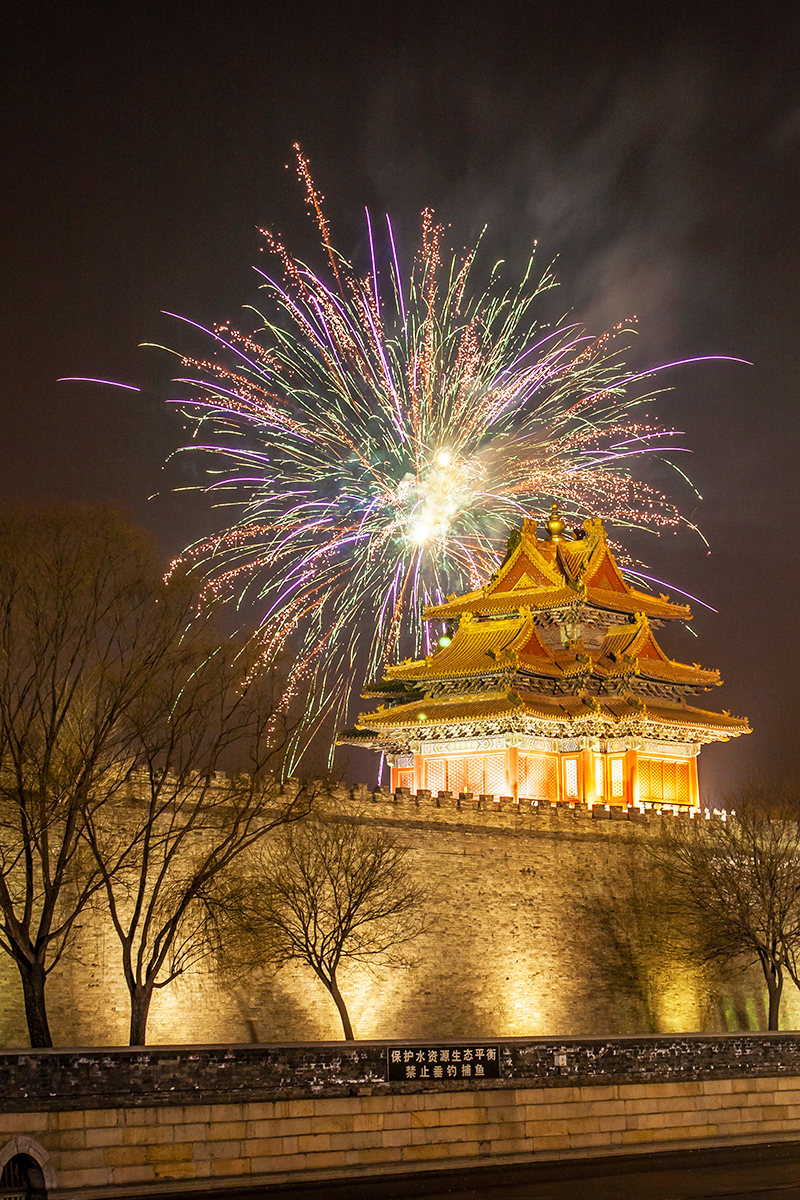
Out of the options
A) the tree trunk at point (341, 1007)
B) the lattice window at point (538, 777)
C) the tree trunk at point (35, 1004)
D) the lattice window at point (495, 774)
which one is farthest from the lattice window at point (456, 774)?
the tree trunk at point (35, 1004)

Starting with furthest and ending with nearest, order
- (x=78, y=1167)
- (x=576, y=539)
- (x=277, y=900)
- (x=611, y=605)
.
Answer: (x=576, y=539) < (x=611, y=605) < (x=277, y=900) < (x=78, y=1167)

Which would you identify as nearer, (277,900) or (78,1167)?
(78,1167)

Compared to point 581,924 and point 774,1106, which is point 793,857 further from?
point 774,1106

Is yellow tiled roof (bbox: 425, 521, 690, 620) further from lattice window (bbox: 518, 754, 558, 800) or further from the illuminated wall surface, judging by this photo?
the illuminated wall surface

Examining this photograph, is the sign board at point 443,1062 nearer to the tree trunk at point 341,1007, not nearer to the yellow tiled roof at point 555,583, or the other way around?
the tree trunk at point 341,1007

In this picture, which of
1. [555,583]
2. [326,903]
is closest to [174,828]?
[326,903]

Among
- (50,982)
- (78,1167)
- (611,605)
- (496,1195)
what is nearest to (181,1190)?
(78,1167)

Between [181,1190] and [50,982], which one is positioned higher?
[50,982]
